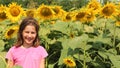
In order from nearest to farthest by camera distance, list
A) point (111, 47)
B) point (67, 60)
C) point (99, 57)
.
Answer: point (67, 60) < point (99, 57) < point (111, 47)

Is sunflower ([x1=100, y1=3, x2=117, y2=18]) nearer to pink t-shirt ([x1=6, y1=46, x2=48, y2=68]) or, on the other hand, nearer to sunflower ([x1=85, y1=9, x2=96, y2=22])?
sunflower ([x1=85, y1=9, x2=96, y2=22])

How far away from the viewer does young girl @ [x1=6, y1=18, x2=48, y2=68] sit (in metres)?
2.74

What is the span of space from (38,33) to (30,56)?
24 centimetres

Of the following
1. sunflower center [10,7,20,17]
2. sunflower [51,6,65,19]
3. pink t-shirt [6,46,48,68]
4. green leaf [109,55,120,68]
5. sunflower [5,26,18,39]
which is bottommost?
green leaf [109,55,120,68]

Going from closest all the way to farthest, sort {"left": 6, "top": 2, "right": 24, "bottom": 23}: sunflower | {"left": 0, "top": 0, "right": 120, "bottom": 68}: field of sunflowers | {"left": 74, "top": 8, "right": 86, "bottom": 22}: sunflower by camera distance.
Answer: {"left": 0, "top": 0, "right": 120, "bottom": 68}: field of sunflowers → {"left": 74, "top": 8, "right": 86, "bottom": 22}: sunflower → {"left": 6, "top": 2, "right": 24, "bottom": 23}: sunflower

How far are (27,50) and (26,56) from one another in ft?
0.19

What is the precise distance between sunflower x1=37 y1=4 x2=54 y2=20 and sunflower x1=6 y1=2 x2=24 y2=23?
179mm

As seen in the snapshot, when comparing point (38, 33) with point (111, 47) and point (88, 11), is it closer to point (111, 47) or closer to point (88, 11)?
point (88, 11)

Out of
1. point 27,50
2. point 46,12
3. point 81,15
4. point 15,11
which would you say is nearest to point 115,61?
point 81,15

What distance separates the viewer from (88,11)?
3.04 metres

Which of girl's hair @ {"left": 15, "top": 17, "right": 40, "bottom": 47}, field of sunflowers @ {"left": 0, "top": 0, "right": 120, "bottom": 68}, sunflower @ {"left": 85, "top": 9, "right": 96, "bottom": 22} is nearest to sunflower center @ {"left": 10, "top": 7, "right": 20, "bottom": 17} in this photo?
field of sunflowers @ {"left": 0, "top": 0, "right": 120, "bottom": 68}

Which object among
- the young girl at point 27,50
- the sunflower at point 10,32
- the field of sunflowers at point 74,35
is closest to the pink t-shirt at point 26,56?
the young girl at point 27,50

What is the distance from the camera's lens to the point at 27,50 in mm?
2787

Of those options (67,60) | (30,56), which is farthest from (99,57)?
(30,56)
